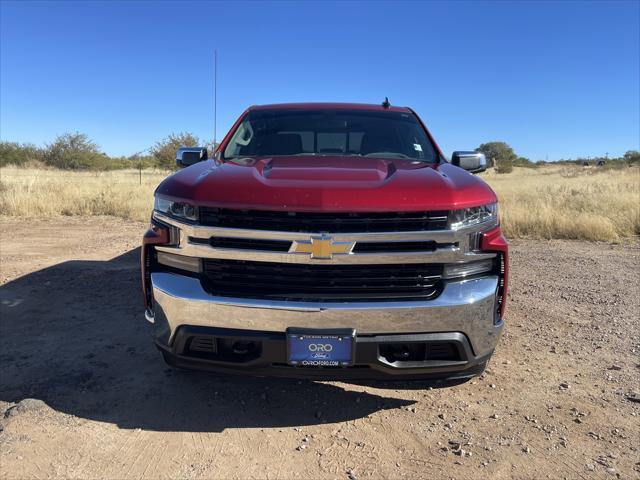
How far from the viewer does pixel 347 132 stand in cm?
414

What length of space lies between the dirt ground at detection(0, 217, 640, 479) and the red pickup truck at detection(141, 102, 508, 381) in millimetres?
415

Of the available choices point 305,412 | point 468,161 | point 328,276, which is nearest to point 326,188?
point 328,276

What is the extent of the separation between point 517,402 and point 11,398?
124 inches

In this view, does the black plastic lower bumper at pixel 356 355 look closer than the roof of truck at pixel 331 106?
Yes

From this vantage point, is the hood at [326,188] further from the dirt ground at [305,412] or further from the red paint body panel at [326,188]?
the dirt ground at [305,412]

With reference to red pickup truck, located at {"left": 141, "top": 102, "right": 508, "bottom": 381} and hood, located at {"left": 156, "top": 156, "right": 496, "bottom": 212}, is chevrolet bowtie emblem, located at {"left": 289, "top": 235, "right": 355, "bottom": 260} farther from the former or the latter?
hood, located at {"left": 156, "top": 156, "right": 496, "bottom": 212}

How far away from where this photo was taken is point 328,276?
2488 millimetres

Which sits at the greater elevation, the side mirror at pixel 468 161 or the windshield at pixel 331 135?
the windshield at pixel 331 135

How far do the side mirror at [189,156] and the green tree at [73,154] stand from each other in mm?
45979

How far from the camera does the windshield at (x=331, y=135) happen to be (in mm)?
3842

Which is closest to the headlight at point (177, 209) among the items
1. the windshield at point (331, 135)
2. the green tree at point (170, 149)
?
the windshield at point (331, 135)

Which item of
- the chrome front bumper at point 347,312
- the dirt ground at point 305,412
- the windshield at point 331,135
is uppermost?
the windshield at point 331,135

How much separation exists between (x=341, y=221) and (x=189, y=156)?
6.52 ft

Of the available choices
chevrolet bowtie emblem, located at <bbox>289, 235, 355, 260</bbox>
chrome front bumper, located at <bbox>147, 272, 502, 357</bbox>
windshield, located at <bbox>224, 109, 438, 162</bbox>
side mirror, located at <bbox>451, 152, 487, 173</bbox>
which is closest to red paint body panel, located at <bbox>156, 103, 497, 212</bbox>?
chevrolet bowtie emblem, located at <bbox>289, 235, 355, 260</bbox>
